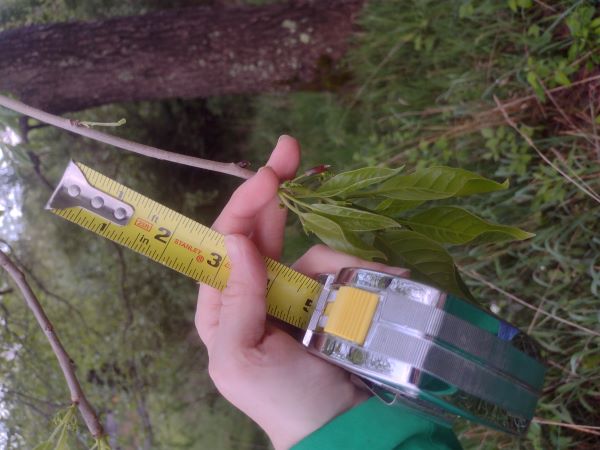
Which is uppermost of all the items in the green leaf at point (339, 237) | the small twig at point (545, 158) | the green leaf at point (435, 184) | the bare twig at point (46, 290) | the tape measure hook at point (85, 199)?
the small twig at point (545, 158)

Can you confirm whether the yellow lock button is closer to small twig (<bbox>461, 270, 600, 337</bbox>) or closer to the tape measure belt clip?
the tape measure belt clip

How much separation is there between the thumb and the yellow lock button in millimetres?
147

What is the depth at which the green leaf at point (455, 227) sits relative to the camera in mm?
1003

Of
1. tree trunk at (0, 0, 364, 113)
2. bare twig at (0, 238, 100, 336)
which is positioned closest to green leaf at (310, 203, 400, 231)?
tree trunk at (0, 0, 364, 113)

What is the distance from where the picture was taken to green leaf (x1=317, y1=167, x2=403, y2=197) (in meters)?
0.93

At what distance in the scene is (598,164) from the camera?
1.83 m

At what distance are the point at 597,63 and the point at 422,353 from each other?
4.92ft

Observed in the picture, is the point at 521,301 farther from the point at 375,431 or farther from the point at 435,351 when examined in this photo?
the point at 435,351

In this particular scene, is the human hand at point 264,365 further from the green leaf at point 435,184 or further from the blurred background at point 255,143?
the blurred background at point 255,143

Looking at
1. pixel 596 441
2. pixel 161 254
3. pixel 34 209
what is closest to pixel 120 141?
pixel 161 254

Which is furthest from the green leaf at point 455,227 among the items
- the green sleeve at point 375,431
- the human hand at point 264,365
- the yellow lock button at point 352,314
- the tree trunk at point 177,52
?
the tree trunk at point 177,52

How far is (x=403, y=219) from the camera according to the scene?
3.60 feet

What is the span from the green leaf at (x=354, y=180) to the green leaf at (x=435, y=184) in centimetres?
4

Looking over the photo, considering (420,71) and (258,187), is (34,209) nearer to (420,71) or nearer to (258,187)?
(420,71)
